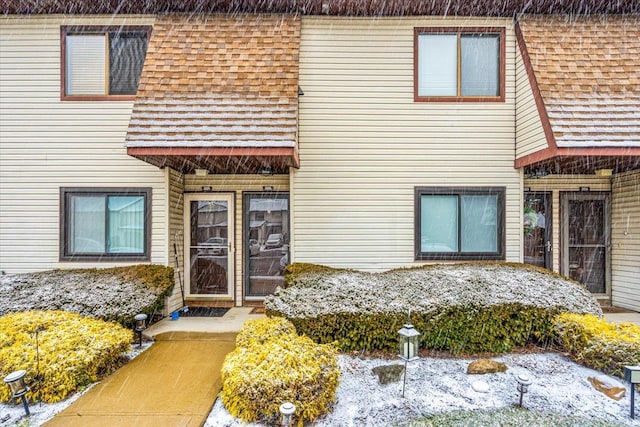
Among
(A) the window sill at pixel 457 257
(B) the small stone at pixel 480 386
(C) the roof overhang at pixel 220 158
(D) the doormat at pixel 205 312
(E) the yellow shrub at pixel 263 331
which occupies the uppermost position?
(C) the roof overhang at pixel 220 158

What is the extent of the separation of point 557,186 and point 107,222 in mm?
8673

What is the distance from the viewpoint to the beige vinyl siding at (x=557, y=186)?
707 centimetres

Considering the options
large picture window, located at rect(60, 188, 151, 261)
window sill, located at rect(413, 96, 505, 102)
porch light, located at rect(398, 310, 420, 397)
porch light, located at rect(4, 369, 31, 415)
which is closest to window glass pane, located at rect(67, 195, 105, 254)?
large picture window, located at rect(60, 188, 151, 261)

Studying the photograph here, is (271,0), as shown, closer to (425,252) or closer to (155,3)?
(155,3)

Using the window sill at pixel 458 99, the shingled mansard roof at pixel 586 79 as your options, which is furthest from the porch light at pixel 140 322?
the shingled mansard roof at pixel 586 79

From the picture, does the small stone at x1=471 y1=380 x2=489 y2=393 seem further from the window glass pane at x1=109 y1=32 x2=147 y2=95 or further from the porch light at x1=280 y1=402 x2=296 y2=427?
the window glass pane at x1=109 y1=32 x2=147 y2=95

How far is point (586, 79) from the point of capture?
572 centimetres

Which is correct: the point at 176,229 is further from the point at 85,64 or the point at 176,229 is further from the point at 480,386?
the point at 480,386

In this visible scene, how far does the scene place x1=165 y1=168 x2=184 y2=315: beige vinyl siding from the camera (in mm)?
6348

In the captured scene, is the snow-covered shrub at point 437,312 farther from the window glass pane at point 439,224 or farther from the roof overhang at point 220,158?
the roof overhang at point 220,158

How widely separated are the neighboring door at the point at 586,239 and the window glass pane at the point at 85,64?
9174 mm

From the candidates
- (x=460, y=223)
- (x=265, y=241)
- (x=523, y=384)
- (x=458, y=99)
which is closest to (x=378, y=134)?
(x=458, y=99)

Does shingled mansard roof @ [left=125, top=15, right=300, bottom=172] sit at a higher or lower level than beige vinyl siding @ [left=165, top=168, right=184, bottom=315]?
higher

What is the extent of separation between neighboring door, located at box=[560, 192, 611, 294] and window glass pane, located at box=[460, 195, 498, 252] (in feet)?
6.43
